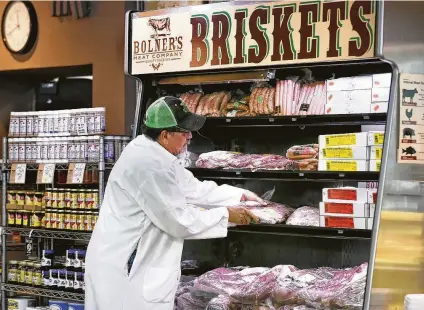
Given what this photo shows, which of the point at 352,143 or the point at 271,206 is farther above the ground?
the point at 352,143

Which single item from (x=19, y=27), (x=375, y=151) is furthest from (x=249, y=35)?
(x=19, y=27)

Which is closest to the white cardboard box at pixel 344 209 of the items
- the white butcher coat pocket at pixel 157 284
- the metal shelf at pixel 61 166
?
the white butcher coat pocket at pixel 157 284

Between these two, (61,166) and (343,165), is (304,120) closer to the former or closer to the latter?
(343,165)

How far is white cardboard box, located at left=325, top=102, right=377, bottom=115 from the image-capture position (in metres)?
4.65

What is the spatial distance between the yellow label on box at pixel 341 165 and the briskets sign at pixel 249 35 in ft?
2.03

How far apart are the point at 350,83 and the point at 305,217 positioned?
872 mm

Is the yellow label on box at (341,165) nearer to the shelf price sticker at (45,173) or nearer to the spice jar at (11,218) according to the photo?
the shelf price sticker at (45,173)

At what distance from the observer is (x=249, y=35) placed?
4.94 meters

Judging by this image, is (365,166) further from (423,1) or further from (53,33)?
(53,33)

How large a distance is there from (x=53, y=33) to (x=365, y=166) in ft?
12.1

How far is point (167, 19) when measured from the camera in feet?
17.3

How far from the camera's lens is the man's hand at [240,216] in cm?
453

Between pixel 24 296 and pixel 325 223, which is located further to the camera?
pixel 24 296

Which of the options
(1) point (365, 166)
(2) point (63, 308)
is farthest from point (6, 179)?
(1) point (365, 166)
